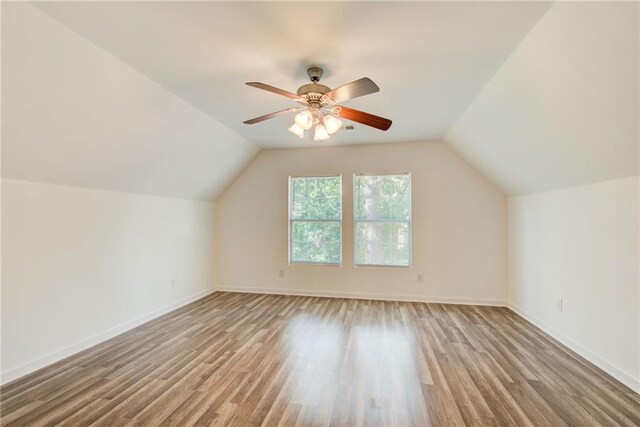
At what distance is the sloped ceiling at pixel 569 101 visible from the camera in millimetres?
1656

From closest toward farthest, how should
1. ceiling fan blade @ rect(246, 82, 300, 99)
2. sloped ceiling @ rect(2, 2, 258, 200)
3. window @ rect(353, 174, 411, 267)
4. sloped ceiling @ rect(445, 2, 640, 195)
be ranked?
sloped ceiling @ rect(445, 2, 640, 195) < sloped ceiling @ rect(2, 2, 258, 200) < ceiling fan blade @ rect(246, 82, 300, 99) < window @ rect(353, 174, 411, 267)

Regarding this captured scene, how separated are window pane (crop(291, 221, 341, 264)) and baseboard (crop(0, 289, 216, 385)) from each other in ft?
6.60

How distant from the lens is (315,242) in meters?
5.18

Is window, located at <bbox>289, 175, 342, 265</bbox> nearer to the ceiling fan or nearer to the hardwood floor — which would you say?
the hardwood floor

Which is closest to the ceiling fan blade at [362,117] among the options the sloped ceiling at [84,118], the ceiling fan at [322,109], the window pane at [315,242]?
the ceiling fan at [322,109]

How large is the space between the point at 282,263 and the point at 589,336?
3.97 m

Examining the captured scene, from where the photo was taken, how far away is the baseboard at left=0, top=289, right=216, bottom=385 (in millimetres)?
2438

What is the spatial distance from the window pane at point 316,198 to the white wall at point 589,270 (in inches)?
105

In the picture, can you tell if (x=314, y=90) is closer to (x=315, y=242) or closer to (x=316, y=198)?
(x=316, y=198)

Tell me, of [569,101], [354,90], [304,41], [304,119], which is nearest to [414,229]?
[569,101]

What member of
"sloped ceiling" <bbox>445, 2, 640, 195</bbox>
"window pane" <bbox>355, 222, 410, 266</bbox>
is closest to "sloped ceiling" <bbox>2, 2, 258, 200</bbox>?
"window pane" <bbox>355, 222, 410, 266</bbox>

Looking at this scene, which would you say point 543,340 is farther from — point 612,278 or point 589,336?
point 612,278

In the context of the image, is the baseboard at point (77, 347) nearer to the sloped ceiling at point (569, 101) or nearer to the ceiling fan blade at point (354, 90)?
the ceiling fan blade at point (354, 90)

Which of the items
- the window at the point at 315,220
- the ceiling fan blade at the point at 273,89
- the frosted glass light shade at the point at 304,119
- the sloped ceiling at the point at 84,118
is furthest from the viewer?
the window at the point at 315,220
